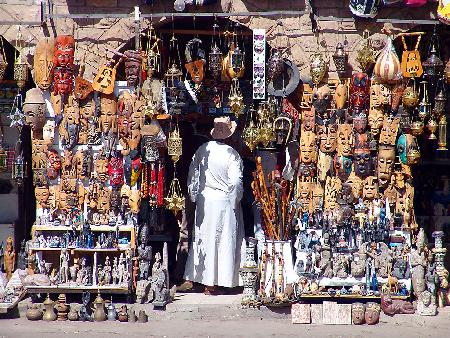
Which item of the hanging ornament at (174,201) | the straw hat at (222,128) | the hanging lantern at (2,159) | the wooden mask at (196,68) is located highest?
the wooden mask at (196,68)

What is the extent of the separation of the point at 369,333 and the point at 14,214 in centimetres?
501

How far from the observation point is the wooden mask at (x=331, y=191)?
1448cm

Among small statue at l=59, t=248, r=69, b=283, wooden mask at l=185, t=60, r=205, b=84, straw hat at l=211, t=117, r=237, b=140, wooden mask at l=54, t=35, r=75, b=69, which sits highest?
wooden mask at l=54, t=35, r=75, b=69

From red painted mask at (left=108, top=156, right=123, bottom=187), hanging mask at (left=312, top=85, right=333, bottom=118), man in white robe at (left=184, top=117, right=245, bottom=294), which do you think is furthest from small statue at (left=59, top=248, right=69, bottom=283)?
hanging mask at (left=312, top=85, right=333, bottom=118)

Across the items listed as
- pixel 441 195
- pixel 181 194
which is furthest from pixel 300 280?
pixel 441 195

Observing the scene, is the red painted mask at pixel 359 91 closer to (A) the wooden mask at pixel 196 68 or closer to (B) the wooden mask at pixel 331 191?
(B) the wooden mask at pixel 331 191

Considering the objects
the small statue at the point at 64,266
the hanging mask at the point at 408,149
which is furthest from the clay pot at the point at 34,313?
the hanging mask at the point at 408,149

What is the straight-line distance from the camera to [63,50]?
14312mm

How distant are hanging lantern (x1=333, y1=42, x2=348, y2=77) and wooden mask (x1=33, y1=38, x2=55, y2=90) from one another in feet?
10.1

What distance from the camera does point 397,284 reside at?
14.2 m

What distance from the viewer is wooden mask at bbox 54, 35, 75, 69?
14.3 metres

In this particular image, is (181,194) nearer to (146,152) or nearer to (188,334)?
(146,152)

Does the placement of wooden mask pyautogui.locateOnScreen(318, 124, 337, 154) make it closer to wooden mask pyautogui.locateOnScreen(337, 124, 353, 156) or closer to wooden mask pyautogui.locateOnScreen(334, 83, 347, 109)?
wooden mask pyautogui.locateOnScreen(337, 124, 353, 156)

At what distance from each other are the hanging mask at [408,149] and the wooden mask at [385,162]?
11 cm
